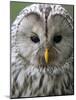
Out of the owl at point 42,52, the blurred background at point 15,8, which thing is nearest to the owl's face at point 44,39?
the owl at point 42,52

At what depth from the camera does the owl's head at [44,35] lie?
7.54 feet

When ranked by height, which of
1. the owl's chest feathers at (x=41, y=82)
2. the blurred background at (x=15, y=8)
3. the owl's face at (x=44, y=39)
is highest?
the blurred background at (x=15, y=8)

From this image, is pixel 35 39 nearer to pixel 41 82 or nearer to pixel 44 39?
pixel 44 39

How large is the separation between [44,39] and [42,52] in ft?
0.46

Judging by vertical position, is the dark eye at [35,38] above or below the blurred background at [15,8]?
below

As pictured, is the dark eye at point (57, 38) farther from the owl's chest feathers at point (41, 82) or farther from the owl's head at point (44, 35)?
the owl's chest feathers at point (41, 82)

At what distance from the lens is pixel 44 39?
7.69 feet

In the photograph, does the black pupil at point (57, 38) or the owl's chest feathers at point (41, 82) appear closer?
the owl's chest feathers at point (41, 82)

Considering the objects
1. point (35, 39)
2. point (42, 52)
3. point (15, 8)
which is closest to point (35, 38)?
point (35, 39)

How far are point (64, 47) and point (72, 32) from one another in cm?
20

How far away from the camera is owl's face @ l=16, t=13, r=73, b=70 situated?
7.55 ft

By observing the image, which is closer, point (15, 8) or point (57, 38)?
point (15, 8)

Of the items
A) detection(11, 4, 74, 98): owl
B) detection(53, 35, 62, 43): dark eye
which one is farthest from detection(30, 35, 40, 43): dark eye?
detection(53, 35, 62, 43): dark eye
